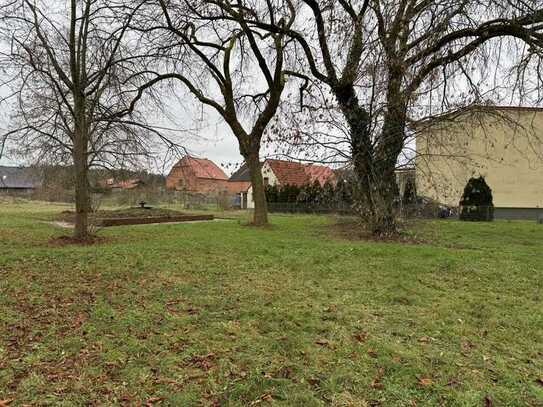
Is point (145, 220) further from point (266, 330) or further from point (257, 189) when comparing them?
point (266, 330)

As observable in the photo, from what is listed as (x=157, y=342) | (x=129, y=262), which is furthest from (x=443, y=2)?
(x=157, y=342)

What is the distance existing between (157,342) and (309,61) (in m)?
9.86

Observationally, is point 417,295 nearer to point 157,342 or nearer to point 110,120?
point 157,342

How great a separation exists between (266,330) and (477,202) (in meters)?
19.7

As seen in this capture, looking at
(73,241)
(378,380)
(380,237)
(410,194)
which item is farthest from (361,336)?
(410,194)

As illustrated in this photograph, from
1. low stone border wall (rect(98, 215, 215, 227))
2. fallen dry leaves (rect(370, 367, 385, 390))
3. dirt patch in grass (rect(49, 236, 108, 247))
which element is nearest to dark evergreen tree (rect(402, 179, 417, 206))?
dirt patch in grass (rect(49, 236, 108, 247))

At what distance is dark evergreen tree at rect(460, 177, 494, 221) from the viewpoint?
20109 millimetres

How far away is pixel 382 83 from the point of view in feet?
29.3

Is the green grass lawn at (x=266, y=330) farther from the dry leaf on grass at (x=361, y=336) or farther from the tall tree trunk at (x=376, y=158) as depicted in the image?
the tall tree trunk at (x=376, y=158)

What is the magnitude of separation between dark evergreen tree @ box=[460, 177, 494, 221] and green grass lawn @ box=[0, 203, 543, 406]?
14.5 m

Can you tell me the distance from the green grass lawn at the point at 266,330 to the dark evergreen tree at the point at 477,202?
14.5 metres

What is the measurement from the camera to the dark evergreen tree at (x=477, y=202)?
20109 millimetres

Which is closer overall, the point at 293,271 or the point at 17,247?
the point at 293,271

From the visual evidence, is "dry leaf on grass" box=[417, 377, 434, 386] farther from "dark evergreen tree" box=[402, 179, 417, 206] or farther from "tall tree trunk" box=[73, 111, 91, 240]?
"dark evergreen tree" box=[402, 179, 417, 206]
